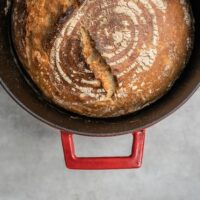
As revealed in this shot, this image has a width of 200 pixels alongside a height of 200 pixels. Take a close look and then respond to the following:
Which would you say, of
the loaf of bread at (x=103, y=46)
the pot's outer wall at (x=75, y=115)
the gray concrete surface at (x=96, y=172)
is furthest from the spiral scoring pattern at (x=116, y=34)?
the gray concrete surface at (x=96, y=172)

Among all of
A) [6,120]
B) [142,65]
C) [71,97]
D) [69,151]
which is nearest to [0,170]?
[6,120]

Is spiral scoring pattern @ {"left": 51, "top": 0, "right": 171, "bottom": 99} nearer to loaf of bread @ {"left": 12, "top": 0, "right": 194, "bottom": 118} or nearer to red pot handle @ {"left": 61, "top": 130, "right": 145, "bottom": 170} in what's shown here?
loaf of bread @ {"left": 12, "top": 0, "right": 194, "bottom": 118}

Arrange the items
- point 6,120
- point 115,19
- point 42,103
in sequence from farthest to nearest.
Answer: point 6,120, point 42,103, point 115,19

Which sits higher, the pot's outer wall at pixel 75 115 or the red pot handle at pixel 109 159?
the pot's outer wall at pixel 75 115

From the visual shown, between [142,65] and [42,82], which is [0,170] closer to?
[42,82]

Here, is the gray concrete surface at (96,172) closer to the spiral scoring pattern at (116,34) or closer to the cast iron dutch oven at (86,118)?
the cast iron dutch oven at (86,118)

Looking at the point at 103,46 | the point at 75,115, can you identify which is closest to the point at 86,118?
the point at 75,115

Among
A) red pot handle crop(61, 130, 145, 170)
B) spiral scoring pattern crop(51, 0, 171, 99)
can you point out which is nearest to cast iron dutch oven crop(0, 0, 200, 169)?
red pot handle crop(61, 130, 145, 170)
